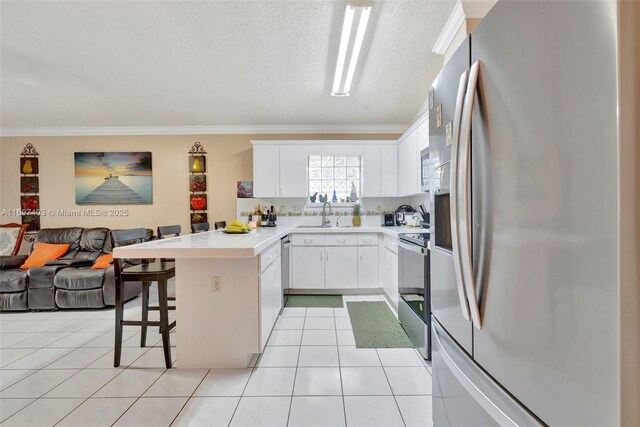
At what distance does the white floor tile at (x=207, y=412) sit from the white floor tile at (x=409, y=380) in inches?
40.6

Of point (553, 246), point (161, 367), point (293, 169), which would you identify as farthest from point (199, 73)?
point (553, 246)

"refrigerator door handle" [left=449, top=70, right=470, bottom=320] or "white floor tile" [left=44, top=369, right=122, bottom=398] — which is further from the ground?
"refrigerator door handle" [left=449, top=70, right=470, bottom=320]

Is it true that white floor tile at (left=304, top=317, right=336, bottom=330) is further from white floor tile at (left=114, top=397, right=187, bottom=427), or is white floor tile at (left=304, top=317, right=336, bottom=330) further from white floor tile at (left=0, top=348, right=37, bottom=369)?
white floor tile at (left=0, top=348, right=37, bottom=369)

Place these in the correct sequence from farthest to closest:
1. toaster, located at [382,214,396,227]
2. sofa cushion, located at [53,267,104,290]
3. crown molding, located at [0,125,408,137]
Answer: crown molding, located at [0,125,408,137]
toaster, located at [382,214,396,227]
sofa cushion, located at [53,267,104,290]

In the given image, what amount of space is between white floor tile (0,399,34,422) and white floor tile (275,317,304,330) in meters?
1.80

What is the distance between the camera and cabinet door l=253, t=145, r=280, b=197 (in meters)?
4.60

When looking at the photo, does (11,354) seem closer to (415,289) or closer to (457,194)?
(415,289)

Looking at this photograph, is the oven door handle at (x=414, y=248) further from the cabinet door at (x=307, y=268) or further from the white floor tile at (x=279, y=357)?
the cabinet door at (x=307, y=268)

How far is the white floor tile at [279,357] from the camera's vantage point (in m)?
2.26

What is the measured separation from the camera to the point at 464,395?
1.01m

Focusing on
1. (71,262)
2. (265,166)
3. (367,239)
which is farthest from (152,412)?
(265,166)

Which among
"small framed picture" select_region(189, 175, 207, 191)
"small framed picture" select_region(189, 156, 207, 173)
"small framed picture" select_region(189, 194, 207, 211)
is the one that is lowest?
"small framed picture" select_region(189, 194, 207, 211)

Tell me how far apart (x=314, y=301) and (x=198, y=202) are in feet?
8.68

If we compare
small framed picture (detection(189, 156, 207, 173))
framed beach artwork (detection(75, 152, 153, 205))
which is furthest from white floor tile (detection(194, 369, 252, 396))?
framed beach artwork (detection(75, 152, 153, 205))
